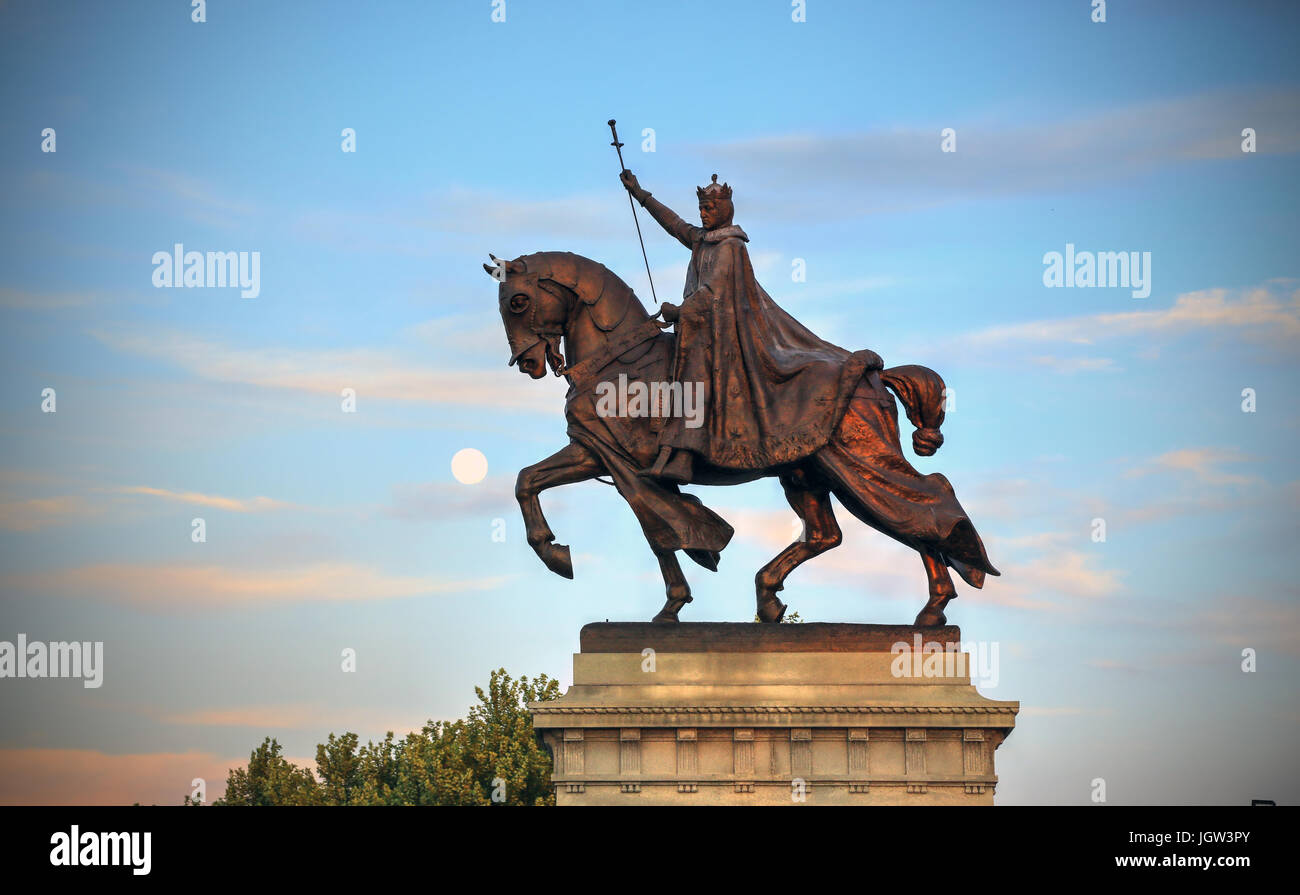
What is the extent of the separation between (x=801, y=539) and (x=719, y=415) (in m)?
1.68

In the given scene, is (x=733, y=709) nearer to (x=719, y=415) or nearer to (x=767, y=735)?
(x=767, y=735)

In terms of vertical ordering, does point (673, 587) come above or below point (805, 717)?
above

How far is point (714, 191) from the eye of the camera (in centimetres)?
2128

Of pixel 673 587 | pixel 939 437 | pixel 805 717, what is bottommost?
pixel 805 717

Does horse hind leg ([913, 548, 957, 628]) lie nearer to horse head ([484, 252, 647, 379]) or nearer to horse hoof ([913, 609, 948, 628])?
horse hoof ([913, 609, 948, 628])

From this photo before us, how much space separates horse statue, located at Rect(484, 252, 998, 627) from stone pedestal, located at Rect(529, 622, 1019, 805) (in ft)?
2.92

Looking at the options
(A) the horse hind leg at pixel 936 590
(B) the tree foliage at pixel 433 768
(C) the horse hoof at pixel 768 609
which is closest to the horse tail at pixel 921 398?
(A) the horse hind leg at pixel 936 590

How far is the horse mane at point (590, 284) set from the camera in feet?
69.1

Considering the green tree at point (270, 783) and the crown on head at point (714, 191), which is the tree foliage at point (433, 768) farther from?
the crown on head at point (714, 191)

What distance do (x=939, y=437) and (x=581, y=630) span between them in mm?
4239
